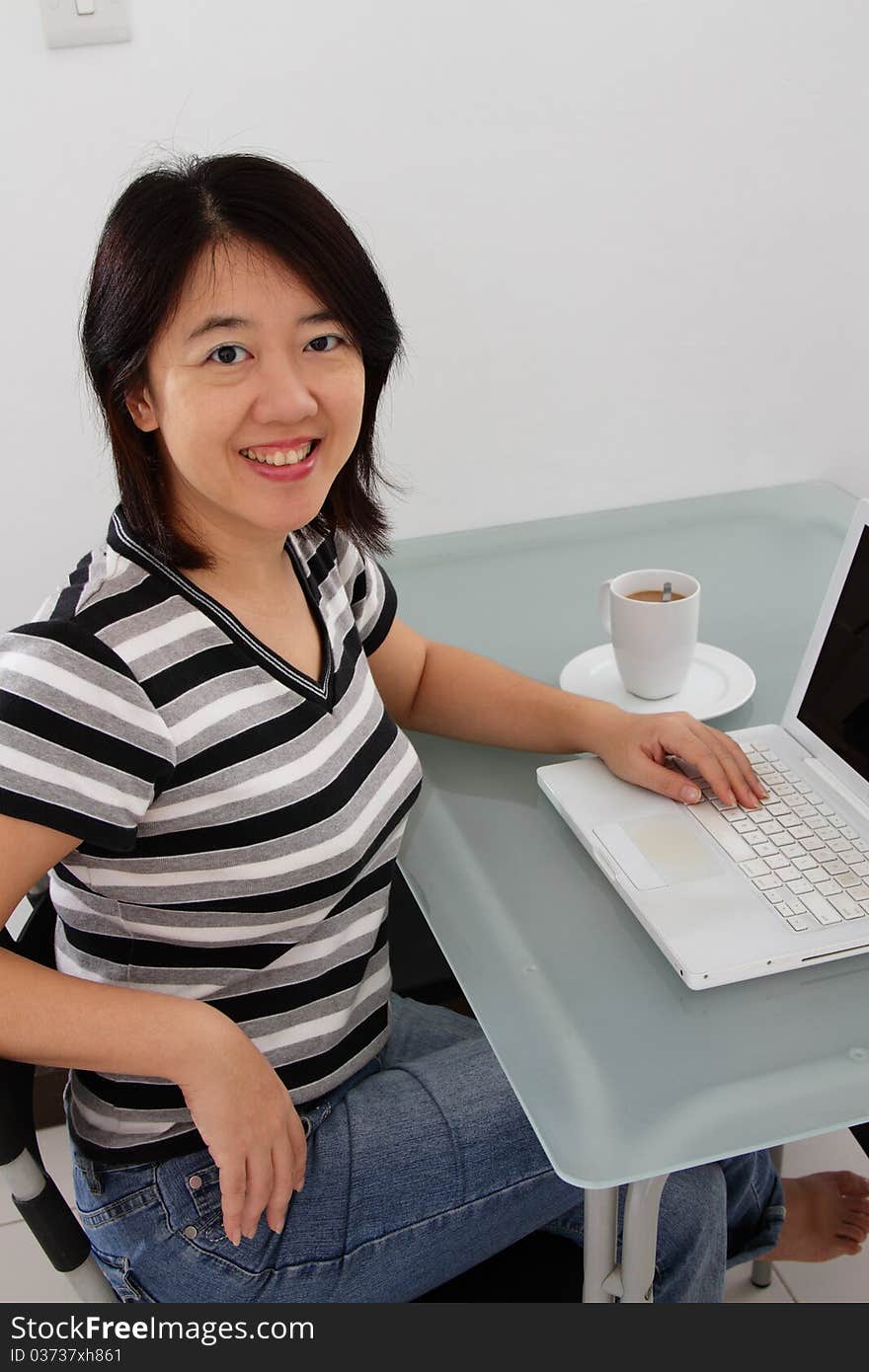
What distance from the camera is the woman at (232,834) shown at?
83 cm

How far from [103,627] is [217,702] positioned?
0.30 ft

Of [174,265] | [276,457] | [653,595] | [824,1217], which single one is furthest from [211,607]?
[824,1217]

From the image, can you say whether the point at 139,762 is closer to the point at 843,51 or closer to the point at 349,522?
the point at 349,522

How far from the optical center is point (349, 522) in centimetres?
114

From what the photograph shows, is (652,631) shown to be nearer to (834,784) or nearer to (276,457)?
(834,784)

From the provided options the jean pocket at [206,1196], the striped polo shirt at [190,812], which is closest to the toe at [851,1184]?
the striped polo shirt at [190,812]

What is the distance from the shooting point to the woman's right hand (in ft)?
2.70

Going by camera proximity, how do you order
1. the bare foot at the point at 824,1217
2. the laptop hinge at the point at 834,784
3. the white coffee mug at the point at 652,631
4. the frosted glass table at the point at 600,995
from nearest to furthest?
the frosted glass table at the point at 600,995 → the laptop hinge at the point at 834,784 → the white coffee mug at the point at 652,631 → the bare foot at the point at 824,1217

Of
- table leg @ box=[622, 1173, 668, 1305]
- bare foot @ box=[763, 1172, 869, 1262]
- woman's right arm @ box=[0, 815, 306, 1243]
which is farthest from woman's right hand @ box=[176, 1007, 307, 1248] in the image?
bare foot @ box=[763, 1172, 869, 1262]

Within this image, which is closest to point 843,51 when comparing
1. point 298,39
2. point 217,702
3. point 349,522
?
point 298,39

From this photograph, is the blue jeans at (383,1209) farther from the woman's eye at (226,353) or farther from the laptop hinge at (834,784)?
the woman's eye at (226,353)

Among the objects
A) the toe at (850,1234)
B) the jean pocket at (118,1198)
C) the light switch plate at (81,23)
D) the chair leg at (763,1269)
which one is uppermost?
the light switch plate at (81,23)

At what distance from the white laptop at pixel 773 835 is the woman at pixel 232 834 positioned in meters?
0.03

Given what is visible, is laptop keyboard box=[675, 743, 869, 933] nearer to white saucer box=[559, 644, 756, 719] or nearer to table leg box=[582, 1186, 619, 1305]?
white saucer box=[559, 644, 756, 719]
